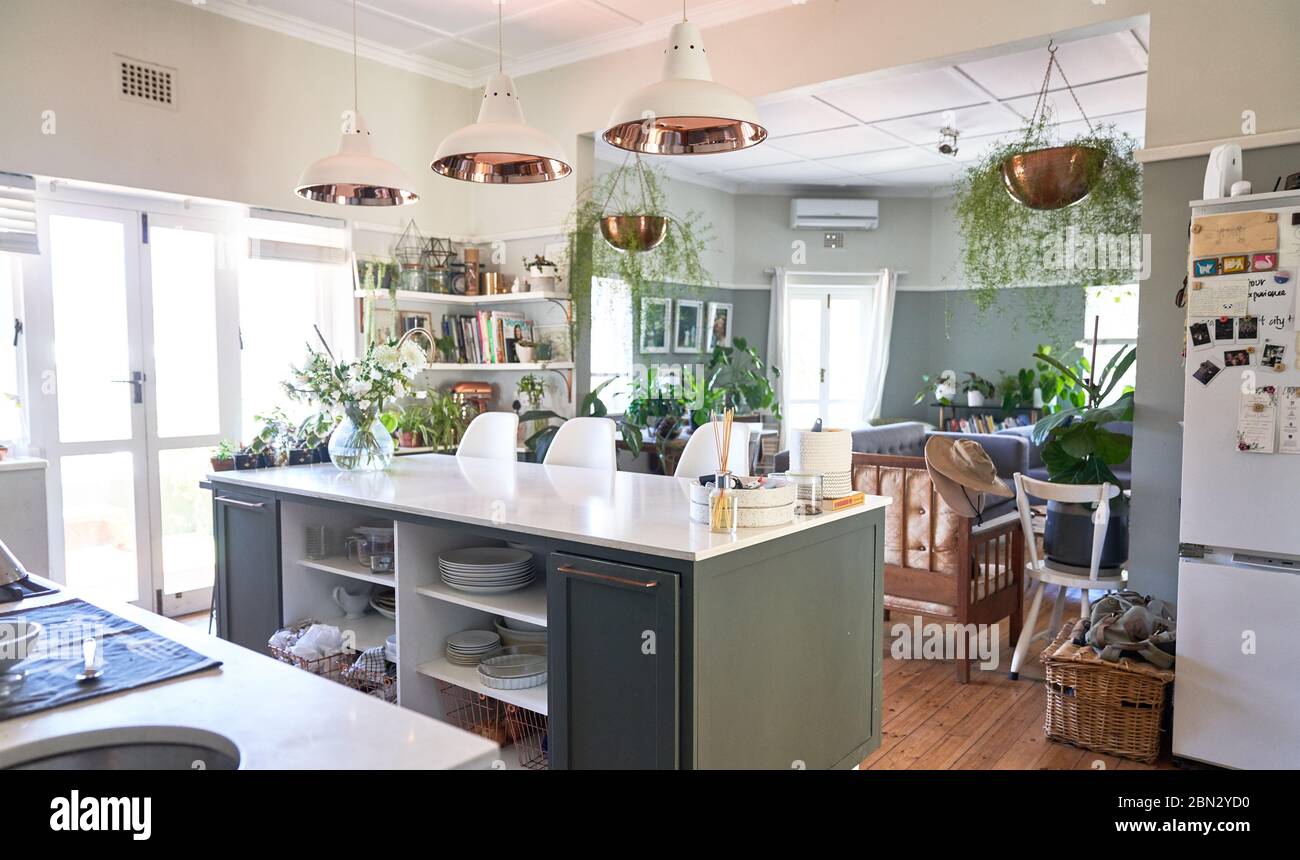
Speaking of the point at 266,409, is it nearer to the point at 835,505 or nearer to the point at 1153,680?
the point at 835,505

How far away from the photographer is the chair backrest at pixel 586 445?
3854 millimetres

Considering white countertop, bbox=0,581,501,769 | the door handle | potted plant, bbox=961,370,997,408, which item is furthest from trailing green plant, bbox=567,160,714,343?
white countertop, bbox=0,581,501,769

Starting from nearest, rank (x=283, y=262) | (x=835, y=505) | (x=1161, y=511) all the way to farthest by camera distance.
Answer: (x=835, y=505) < (x=1161, y=511) < (x=283, y=262)

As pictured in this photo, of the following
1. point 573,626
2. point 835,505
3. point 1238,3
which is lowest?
point 573,626

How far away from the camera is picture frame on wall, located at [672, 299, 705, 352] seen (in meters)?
8.15

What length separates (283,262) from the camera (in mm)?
5207

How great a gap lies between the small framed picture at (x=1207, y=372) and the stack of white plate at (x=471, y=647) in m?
2.47

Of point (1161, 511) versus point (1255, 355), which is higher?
point (1255, 355)

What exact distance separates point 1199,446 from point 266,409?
4.69m

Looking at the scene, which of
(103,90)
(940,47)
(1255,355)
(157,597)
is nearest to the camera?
(1255,355)

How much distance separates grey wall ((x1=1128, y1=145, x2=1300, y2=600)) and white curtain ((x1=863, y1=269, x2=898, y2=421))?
545 cm

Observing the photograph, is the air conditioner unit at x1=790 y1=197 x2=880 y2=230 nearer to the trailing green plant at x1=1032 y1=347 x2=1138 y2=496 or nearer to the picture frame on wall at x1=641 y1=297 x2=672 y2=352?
the picture frame on wall at x1=641 y1=297 x2=672 y2=352
